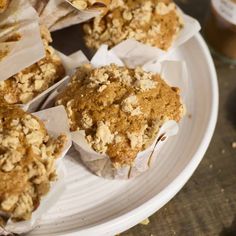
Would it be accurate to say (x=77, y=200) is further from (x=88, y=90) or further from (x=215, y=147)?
(x=215, y=147)

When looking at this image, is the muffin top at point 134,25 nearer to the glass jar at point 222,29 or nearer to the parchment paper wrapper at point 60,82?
the parchment paper wrapper at point 60,82

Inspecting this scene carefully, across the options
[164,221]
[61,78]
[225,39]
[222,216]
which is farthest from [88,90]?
[225,39]

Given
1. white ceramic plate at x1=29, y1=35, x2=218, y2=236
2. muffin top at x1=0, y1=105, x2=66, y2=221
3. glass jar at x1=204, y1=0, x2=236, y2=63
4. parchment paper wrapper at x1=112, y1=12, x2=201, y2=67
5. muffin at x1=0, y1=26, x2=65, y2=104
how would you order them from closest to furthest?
muffin top at x1=0, y1=105, x2=66, y2=221 < white ceramic plate at x1=29, y1=35, x2=218, y2=236 < muffin at x1=0, y1=26, x2=65, y2=104 < parchment paper wrapper at x1=112, y1=12, x2=201, y2=67 < glass jar at x1=204, y1=0, x2=236, y2=63

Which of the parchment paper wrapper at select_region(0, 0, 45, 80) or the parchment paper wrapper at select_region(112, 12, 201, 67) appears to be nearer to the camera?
the parchment paper wrapper at select_region(0, 0, 45, 80)

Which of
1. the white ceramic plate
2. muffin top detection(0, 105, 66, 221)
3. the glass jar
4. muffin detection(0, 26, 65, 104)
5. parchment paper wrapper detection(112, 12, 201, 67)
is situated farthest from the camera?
the glass jar

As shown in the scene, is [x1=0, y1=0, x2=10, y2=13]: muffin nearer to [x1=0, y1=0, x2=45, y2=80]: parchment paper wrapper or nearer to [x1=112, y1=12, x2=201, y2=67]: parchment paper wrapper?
[x1=0, y1=0, x2=45, y2=80]: parchment paper wrapper

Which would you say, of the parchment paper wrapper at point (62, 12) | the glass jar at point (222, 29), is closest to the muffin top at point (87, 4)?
the parchment paper wrapper at point (62, 12)

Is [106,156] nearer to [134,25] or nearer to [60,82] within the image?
[60,82]

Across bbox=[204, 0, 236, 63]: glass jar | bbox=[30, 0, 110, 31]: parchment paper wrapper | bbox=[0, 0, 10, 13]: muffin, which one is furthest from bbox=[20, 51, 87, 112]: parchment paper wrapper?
bbox=[204, 0, 236, 63]: glass jar
